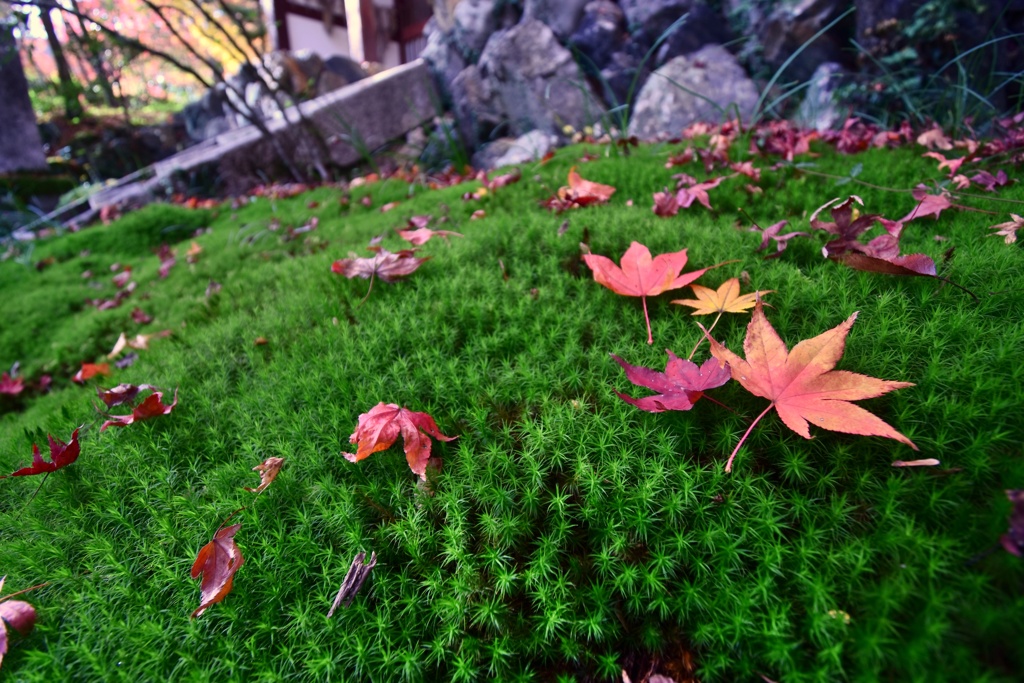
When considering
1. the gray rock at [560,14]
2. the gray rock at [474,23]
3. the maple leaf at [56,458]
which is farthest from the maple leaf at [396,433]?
the gray rock at [474,23]

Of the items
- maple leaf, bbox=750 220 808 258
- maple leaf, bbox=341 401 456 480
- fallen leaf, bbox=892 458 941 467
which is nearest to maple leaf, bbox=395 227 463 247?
maple leaf, bbox=341 401 456 480

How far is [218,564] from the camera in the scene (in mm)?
1188

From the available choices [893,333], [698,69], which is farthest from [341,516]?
[698,69]

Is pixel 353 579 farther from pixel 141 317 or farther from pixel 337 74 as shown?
pixel 337 74

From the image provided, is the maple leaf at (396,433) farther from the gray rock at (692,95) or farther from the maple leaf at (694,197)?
the gray rock at (692,95)

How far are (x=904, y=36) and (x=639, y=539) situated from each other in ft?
20.0

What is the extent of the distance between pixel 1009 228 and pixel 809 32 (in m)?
4.88

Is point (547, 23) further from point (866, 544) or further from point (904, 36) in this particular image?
point (866, 544)

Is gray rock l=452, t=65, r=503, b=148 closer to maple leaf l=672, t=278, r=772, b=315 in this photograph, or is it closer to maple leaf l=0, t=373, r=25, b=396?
maple leaf l=0, t=373, r=25, b=396

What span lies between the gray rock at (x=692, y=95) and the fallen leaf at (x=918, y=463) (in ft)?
16.9

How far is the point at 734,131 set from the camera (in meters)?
3.61

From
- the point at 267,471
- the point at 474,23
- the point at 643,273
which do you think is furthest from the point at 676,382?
the point at 474,23

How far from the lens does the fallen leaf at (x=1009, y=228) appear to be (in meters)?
1.69

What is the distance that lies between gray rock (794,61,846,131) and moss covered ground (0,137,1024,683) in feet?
11.5
